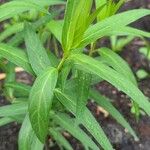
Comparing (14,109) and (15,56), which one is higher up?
(15,56)

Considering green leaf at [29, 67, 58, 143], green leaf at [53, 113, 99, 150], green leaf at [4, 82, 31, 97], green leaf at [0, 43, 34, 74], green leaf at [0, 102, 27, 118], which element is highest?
green leaf at [0, 43, 34, 74]

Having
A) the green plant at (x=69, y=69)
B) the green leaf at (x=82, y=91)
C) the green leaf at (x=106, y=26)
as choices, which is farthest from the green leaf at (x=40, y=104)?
the green leaf at (x=106, y=26)

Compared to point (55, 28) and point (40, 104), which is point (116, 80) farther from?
point (55, 28)

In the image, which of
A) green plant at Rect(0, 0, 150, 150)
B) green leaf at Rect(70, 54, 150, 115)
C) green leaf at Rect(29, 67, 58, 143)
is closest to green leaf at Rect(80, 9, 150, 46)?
green plant at Rect(0, 0, 150, 150)

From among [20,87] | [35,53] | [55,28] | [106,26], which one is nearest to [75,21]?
[106,26]

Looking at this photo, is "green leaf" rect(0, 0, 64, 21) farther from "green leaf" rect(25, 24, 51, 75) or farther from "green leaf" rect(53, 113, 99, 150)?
"green leaf" rect(53, 113, 99, 150)
